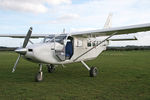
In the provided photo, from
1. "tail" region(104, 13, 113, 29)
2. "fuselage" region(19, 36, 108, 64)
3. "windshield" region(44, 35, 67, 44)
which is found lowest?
"fuselage" region(19, 36, 108, 64)

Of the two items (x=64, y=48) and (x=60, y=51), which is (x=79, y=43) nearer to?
(x=64, y=48)

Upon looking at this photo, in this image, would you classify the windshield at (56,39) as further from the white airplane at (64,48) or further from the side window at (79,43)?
the side window at (79,43)

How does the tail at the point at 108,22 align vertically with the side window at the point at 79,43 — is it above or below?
above

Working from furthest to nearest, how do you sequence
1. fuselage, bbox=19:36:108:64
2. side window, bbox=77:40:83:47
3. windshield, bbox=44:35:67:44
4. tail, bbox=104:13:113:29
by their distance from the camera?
tail, bbox=104:13:113:29 < side window, bbox=77:40:83:47 < windshield, bbox=44:35:67:44 < fuselage, bbox=19:36:108:64

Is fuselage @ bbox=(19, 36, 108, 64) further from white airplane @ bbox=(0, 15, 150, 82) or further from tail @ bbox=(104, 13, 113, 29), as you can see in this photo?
tail @ bbox=(104, 13, 113, 29)

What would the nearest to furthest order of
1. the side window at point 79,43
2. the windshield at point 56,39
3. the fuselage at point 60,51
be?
the fuselage at point 60,51 → the windshield at point 56,39 → the side window at point 79,43

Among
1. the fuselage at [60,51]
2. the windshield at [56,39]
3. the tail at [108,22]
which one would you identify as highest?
the tail at [108,22]

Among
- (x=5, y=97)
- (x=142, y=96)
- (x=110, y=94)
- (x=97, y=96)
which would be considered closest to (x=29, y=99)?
(x=5, y=97)

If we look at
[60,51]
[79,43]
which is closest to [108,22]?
[79,43]

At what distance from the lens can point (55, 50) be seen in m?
8.09

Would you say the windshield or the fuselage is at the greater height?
the windshield

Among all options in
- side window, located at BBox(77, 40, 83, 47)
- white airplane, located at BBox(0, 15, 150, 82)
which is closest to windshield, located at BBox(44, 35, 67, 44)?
white airplane, located at BBox(0, 15, 150, 82)

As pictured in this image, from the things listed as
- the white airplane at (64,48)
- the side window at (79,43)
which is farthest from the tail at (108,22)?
the side window at (79,43)

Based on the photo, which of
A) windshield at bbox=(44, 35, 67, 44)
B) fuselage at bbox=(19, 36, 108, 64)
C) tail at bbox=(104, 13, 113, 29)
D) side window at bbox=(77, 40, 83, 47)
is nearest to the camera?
fuselage at bbox=(19, 36, 108, 64)
